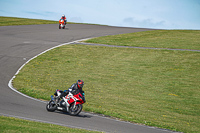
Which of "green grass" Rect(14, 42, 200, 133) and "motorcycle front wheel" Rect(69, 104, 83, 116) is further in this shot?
"green grass" Rect(14, 42, 200, 133)

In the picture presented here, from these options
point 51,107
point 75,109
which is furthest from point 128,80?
point 51,107

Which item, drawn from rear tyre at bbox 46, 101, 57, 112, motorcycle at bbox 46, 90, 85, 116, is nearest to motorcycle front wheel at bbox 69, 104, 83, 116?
motorcycle at bbox 46, 90, 85, 116

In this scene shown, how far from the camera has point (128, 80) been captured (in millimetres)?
22891

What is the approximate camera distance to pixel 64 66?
86.8ft

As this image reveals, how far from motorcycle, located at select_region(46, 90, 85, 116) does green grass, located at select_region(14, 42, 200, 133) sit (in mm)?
1911

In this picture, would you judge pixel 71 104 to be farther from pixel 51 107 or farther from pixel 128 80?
pixel 128 80

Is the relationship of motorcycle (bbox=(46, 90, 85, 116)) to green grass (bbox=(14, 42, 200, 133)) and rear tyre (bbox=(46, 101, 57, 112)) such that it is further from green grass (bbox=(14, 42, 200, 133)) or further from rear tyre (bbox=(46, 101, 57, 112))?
Result: green grass (bbox=(14, 42, 200, 133))

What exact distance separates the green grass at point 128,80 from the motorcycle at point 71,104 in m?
1.91

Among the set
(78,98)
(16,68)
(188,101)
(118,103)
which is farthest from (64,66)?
(78,98)

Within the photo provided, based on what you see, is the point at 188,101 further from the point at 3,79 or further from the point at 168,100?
the point at 3,79

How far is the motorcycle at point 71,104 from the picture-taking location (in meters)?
12.3

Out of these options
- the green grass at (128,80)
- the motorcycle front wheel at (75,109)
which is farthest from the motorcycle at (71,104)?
the green grass at (128,80)

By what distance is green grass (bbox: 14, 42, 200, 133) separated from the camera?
49.4 ft

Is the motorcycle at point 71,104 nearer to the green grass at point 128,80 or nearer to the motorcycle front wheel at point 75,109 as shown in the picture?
the motorcycle front wheel at point 75,109
